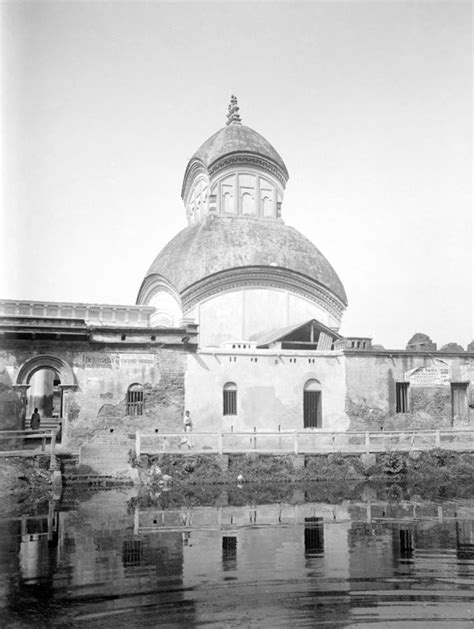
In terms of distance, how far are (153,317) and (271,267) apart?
5.39 metres

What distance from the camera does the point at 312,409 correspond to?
22.3 m

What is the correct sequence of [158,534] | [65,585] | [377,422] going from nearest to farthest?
[65,585] → [158,534] → [377,422]

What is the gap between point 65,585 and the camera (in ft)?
28.6

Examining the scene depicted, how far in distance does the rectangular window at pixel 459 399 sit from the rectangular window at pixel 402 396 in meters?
1.85

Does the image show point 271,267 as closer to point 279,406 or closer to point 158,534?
point 279,406

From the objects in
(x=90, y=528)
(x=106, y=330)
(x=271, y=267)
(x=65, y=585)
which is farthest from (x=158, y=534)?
(x=271, y=267)

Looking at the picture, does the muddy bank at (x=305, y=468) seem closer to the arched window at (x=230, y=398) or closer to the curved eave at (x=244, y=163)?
the arched window at (x=230, y=398)

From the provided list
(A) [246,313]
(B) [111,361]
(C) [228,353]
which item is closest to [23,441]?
(B) [111,361]

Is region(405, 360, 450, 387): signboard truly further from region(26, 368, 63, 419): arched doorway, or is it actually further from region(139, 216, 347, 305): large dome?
region(26, 368, 63, 419): arched doorway

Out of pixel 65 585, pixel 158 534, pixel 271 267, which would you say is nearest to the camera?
pixel 65 585

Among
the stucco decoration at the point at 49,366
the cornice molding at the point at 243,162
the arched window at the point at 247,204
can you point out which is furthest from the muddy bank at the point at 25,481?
the cornice molding at the point at 243,162

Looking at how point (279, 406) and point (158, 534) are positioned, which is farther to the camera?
point (279, 406)

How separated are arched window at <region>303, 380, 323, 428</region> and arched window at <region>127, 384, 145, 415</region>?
5345 mm

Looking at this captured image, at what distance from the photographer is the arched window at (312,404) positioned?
73.0 feet
